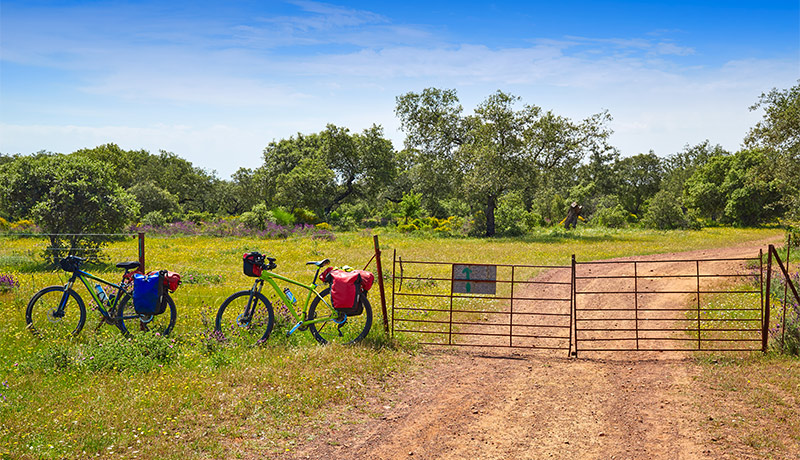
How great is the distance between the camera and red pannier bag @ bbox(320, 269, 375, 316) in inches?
357

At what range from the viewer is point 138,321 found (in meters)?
9.92

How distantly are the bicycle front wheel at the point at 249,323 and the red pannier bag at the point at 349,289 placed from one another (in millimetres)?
1233

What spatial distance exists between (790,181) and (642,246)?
764 cm

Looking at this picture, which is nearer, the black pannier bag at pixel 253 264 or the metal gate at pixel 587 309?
the black pannier bag at pixel 253 264

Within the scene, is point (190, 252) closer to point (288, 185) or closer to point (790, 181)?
point (288, 185)

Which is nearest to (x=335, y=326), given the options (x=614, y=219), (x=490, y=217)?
(x=490, y=217)

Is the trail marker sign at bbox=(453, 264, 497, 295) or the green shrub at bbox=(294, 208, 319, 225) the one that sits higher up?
the green shrub at bbox=(294, 208, 319, 225)

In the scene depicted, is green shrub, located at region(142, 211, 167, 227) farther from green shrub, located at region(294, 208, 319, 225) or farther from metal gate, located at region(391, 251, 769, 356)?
metal gate, located at region(391, 251, 769, 356)

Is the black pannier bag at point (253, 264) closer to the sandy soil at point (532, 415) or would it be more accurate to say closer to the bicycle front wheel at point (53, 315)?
the bicycle front wheel at point (53, 315)

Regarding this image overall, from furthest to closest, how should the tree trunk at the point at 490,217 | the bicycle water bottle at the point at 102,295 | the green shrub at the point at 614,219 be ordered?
the green shrub at the point at 614,219 < the tree trunk at the point at 490,217 < the bicycle water bottle at the point at 102,295

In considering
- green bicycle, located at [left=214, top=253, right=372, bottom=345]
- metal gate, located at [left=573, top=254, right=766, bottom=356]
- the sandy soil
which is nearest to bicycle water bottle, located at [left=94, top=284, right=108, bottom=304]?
green bicycle, located at [left=214, top=253, right=372, bottom=345]

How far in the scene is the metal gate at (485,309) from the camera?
34.4 ft

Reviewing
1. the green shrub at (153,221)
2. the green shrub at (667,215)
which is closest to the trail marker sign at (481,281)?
the green shrub at (153,221)

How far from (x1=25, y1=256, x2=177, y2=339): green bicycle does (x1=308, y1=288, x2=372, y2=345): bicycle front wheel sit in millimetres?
2484
